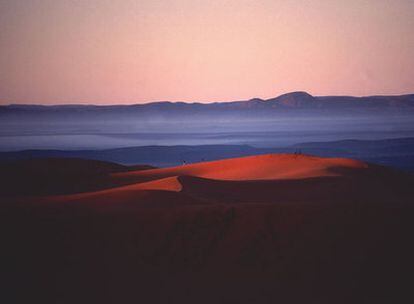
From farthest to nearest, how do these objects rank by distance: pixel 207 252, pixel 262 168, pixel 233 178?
pixel 262 168 < pixel 233 178 < pixel 207 252

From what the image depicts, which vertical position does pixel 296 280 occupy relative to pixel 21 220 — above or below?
below

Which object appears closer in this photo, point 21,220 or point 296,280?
point 296,280

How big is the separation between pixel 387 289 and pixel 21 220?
666cm

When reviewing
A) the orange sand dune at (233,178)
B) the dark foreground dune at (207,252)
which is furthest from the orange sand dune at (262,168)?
the dark foreground dune at (207,252)

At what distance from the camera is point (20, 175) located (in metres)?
25.2

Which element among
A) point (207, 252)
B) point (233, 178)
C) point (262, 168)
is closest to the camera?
point (207, 252)

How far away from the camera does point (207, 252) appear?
30.0 feet

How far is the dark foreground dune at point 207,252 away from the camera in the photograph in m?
8.09

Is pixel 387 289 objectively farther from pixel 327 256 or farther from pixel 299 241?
pixel 299 241

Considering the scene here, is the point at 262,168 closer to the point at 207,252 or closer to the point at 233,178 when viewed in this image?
the point at 233,178

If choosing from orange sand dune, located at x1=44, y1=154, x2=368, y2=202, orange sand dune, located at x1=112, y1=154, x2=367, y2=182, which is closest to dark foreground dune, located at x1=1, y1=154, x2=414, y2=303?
orange sand dune, located at x1=44, y1=154, x2=368, y2=202

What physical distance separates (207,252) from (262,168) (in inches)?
508

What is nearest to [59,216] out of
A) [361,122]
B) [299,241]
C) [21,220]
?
[21,220]

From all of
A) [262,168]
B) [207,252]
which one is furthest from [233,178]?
[207,252]
